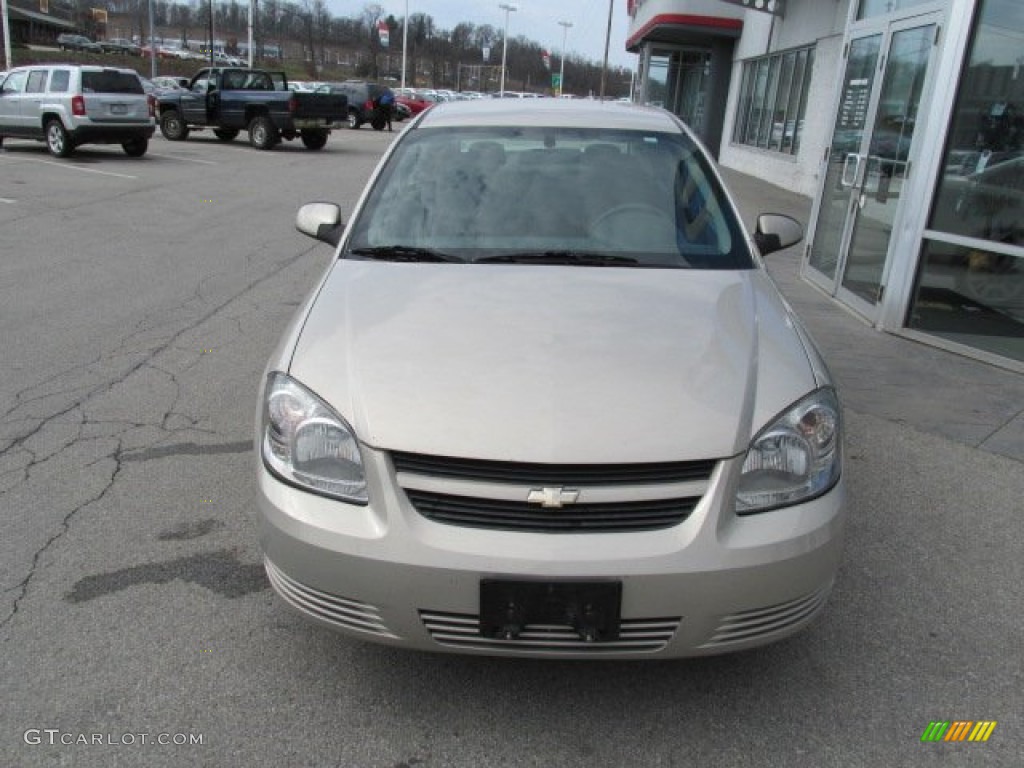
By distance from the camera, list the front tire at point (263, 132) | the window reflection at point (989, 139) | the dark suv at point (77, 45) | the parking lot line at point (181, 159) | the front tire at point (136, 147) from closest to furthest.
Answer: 1. the window reflection at point (989, 139)
2. the front tire at point (136, 147)
3. the parking lot line at point (181, 159)
4. the front tire at point (263, 132)
5. the dark suv at point (77, 45)

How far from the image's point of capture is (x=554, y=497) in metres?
2.19

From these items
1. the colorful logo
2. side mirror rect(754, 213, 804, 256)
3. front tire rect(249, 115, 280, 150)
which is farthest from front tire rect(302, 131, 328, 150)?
the colorful logo

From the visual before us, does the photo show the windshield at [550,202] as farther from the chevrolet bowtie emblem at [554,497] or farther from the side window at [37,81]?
the side window at [37,81]

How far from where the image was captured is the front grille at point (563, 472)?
2213 millimetres

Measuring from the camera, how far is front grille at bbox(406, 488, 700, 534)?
221 centimetres

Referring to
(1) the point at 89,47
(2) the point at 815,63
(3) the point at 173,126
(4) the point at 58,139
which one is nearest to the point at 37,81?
(4) the point at 58,139

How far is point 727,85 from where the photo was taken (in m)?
27.3

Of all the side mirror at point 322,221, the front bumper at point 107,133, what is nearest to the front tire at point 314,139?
the front bumper at point 107,133

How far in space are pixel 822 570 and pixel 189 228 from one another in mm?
10254

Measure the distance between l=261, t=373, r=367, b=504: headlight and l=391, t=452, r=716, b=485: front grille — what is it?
23 cm

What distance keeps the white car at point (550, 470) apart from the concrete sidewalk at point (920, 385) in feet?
8.40

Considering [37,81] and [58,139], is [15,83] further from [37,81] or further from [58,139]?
[58,139]

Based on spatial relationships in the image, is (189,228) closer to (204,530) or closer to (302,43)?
(204,530)

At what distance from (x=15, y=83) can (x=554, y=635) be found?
826 inches
